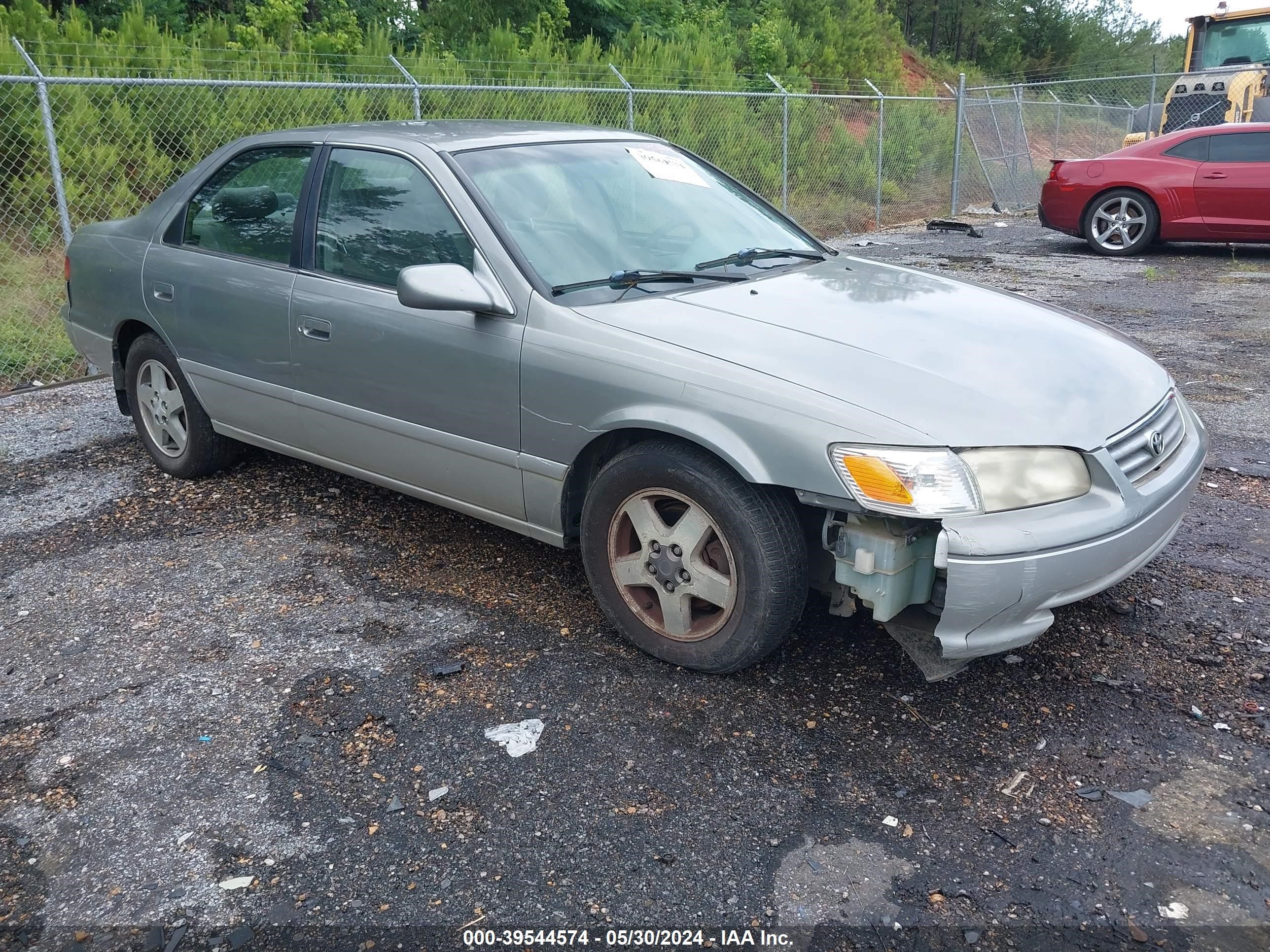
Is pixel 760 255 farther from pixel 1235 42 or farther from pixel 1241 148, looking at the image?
pixel 1235 42

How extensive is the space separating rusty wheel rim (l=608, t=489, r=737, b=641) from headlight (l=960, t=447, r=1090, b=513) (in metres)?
0.75

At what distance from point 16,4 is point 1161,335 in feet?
37.6

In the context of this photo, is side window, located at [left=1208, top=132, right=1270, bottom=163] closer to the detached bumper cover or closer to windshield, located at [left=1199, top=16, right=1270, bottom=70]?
windshield, located at [left=1199, top=16, right=1270, bottom=70]

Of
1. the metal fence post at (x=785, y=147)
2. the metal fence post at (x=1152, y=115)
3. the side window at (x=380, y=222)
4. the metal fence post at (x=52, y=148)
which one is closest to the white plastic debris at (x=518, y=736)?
the side window at (x=380, y=222)

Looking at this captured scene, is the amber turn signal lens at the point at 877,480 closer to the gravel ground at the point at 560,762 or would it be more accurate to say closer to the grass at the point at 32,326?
the gravel ground at the point at 560,762

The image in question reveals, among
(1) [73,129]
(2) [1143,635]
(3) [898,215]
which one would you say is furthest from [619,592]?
(3) [898,215]

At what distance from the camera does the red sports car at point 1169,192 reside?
1159 centimetres

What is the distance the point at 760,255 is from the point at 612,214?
0.61 metres

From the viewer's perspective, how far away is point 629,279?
3.68 metres

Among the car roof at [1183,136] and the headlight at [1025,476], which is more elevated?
the car roof at [1183,136]

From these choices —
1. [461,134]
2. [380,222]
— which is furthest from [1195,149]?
[380,222]

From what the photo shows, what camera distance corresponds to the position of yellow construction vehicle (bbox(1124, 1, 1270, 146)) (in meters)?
15.1

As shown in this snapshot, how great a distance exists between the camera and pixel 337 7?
55.7ft

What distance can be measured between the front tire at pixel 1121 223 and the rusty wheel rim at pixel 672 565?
11.2 m
